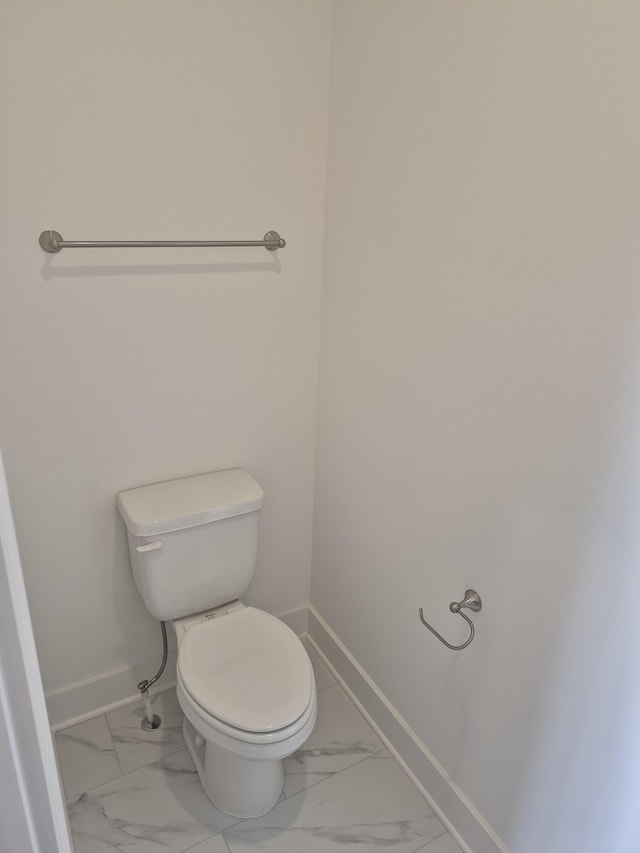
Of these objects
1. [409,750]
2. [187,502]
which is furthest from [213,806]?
[187,502]

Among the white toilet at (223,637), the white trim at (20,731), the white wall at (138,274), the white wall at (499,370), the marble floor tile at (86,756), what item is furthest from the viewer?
the marble floor tile at (86,756)

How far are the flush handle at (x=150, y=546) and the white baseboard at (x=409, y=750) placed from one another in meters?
0.81

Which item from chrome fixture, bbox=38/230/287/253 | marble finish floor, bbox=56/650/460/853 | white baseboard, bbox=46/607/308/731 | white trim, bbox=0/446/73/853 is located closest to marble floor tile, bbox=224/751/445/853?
marble finish floor, bbox=56/650/460/853

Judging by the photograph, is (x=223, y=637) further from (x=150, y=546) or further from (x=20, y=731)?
(x=20, y=731)

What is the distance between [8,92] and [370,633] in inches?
67.0

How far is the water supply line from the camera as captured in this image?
6.23ft

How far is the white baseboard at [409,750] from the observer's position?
5.23 ft

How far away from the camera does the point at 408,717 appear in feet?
5.98

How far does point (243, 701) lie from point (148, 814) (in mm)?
511

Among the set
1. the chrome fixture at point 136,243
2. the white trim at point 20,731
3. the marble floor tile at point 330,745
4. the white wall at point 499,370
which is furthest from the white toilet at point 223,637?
the white trim at point 20,731

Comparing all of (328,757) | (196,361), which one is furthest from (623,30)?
(328,757)

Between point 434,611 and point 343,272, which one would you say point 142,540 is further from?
point 343,272

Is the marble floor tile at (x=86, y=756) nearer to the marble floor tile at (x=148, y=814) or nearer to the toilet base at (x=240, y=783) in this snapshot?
the marble floor tile at (x=148, y=814)

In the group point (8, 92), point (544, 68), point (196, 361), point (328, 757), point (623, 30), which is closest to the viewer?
point (623, 30)
